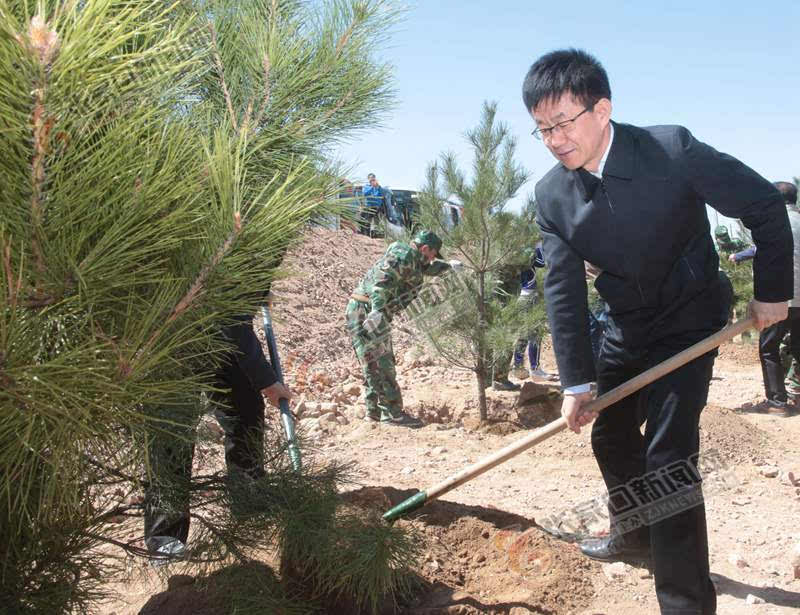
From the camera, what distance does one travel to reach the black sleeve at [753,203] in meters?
2.07

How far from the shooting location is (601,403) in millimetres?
2316

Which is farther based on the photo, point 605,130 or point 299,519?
point 605,130

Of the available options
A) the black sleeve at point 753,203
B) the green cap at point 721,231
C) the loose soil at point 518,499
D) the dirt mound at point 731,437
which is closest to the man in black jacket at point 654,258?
the black sleeve at point 753,203

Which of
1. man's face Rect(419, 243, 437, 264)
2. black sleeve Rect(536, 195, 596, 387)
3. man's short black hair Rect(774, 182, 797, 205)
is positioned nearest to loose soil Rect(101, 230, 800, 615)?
black sleeve Rect(536, 195, 596, 387)

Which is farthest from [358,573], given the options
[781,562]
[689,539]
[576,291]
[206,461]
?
[781,562]

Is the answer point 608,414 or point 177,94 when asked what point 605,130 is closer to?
point 608,414

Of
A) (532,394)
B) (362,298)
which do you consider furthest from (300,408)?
(532,394)

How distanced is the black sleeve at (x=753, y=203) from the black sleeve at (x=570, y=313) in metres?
0.45

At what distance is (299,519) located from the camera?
2.08 meters

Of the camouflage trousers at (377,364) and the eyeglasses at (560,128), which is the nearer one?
the eyeglasses at (560,128)

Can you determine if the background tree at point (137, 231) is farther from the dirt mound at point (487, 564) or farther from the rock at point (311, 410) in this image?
the rock at point (311, 410)

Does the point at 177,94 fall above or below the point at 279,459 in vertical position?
above

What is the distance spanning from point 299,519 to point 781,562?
190 cm

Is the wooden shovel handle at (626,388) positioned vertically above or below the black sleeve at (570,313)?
below
